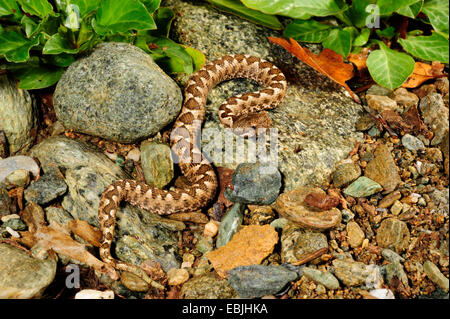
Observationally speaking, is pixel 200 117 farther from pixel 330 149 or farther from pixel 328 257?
pixel 328 257

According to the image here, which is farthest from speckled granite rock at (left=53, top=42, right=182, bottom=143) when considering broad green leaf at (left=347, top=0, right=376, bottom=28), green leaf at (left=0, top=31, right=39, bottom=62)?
broad green leaf at (left=347, top=0, right=376, bottom=28)

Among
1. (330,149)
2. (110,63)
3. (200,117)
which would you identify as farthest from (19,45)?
(330,149)

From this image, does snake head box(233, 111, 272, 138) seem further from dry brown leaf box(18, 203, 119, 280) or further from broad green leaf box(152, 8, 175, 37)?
dry brown leaf box(18, 203, 119, 280)

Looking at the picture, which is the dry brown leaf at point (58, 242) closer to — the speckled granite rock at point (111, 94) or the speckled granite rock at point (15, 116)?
the speckled granite rock at point (15, 116)

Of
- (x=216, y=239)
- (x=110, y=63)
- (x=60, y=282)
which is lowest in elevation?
(x=216, y=239)

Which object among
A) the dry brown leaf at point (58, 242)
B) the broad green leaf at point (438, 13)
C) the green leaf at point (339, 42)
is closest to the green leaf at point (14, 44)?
the dry brown leaf at point (58, 242)
